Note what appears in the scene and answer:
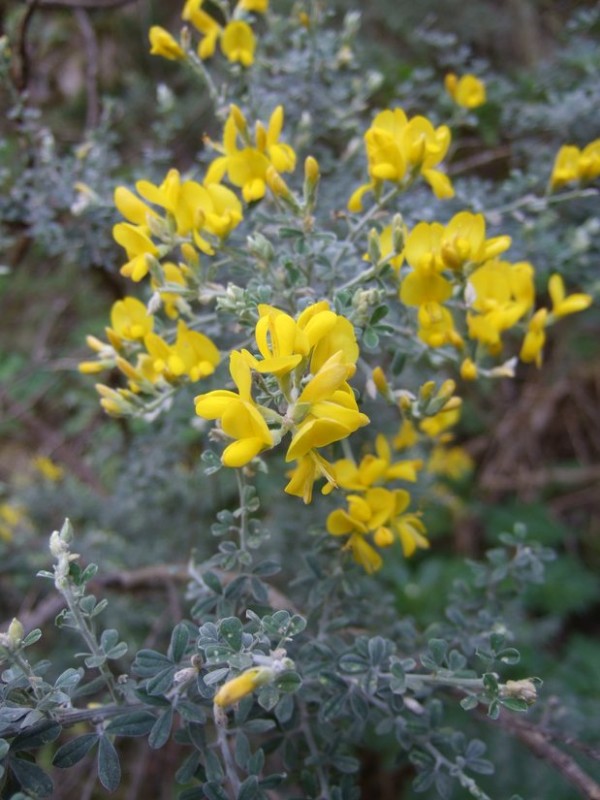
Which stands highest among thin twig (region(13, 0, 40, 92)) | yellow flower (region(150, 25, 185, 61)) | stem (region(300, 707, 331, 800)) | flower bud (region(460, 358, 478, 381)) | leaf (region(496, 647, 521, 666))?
thin twig (region(13, 0, 40, 92))

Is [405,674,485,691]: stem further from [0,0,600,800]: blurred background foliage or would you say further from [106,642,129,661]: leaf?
[106,642,129,661]: leaf

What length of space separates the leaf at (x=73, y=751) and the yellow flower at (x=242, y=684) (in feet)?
0.69

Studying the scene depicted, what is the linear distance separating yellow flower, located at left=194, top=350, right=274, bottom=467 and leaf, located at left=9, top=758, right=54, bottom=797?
0.41 metres

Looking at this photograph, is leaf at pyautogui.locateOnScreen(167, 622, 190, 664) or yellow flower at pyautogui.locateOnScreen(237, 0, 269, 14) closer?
leaf at pyautogui.locateOnScreen(167, 622, 190, 664)

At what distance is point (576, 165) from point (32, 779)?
1.31 m

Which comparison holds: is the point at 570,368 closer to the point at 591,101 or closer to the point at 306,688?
the point at 591,101

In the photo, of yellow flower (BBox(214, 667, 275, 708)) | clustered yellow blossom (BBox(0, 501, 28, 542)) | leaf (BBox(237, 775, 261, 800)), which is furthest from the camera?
clustered yellow blossom (BBox(0, 501, 28, 542))

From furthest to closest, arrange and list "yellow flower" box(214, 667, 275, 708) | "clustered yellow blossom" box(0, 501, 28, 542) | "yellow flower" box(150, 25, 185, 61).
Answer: "clustered yellow blossom" box(0, 501, 28, 542) < "yellow flower" box(150, 25, 185, 61) < "yellow flower" box(214, 667, 275, 708)

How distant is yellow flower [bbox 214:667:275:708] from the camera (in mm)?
709

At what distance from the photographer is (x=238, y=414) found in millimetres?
771

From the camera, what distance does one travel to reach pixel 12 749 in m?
0.78

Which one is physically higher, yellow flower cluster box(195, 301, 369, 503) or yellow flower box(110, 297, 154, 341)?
yellow flower box(110, 297, 154, 341)

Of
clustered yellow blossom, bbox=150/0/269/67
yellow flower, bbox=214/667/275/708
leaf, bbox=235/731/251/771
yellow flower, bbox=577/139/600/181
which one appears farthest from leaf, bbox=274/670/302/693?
clustered yellow blossom, bbox=150/0/269/67

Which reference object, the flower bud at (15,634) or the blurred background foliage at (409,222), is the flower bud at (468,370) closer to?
the blurred background foliage at (409,222)
